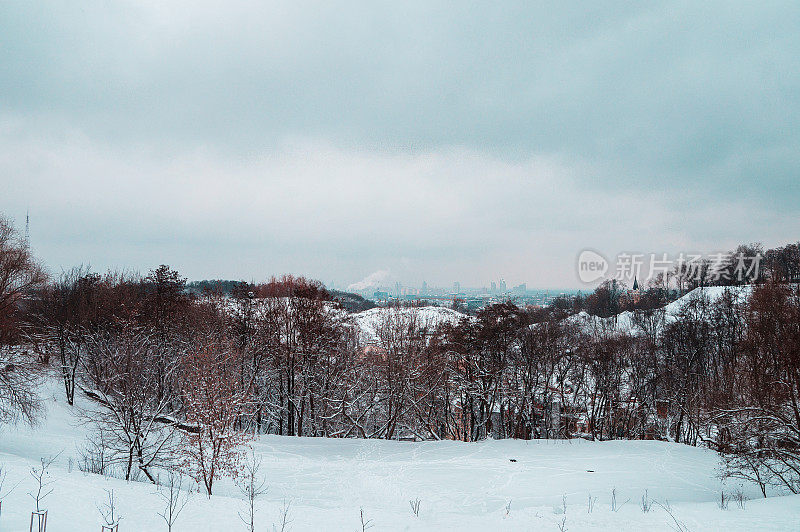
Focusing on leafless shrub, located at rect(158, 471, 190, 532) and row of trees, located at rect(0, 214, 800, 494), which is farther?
row of trees, located at rect(0, 214, 800, 494)

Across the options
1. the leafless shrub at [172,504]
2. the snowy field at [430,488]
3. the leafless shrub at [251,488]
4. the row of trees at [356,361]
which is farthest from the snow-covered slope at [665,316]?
the leafless shrub at [172,504]

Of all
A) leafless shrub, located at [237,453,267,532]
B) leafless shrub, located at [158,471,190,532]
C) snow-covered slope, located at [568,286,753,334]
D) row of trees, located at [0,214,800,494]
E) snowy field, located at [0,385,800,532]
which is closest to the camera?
leafless shrub, located at [158,471,190,532]

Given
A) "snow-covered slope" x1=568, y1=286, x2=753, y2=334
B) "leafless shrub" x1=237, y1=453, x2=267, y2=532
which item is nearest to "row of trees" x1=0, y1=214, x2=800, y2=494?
"leafless shrub" x1=237, y1=453, x2=267, y2=532

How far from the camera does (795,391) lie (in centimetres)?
1512

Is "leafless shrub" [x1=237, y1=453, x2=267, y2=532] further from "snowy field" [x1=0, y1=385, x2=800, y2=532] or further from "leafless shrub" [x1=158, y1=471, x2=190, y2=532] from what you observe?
"leafless shrub" [x1=158, y1=471, x2=190, y2=532]

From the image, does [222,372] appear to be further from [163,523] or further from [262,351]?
[262,351]

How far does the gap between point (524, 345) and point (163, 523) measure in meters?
26.8

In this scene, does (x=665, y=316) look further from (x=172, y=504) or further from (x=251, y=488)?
(x=172, y=504)

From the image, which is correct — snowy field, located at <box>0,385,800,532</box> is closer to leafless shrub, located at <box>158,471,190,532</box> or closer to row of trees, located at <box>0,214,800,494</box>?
leafless shrub, located at <box>158,471,190,532</box>

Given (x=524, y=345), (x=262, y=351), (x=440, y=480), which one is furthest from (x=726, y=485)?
(x=262, y=351)

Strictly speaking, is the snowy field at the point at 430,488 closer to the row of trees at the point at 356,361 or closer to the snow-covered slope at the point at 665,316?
the row of trees at the point at 356,361

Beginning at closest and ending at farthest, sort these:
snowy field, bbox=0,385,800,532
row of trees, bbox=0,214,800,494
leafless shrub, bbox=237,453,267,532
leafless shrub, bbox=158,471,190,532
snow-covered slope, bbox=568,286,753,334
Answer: leafless shrub, bbox=158,471,190,532 < leafless shrub, bbox=237,453,267,532 < snowy field, bbox=0,385,800,532 < row of trees, bbox=0,214,800,494 < snow-covered slope, bbox=568,286,753,334

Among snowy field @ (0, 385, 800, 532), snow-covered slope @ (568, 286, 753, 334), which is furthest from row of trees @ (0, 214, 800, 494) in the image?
snow-covered slope @ (568, 286, 753, 334)

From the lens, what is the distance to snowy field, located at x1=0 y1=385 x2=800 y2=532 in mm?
7797
